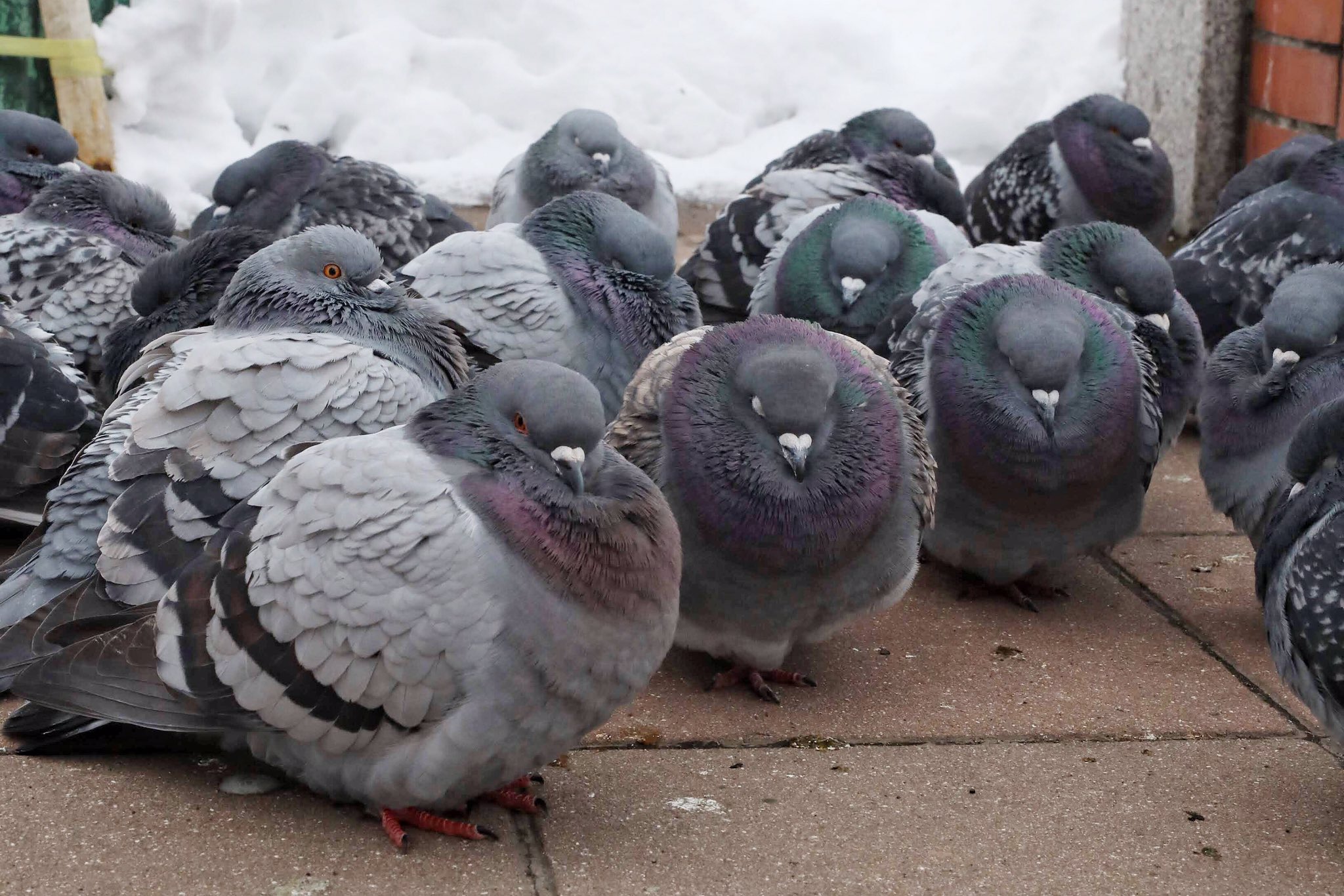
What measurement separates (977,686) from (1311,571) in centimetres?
116

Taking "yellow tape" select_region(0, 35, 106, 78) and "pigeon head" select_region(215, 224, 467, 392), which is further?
"yellow tape" select_region(0, 35, 106, 78)

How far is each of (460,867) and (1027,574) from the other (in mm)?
2787

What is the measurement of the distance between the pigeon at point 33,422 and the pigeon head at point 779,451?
6.91ft

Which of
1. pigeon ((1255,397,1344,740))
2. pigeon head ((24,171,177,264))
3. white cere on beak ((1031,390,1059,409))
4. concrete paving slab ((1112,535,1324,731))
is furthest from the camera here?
pigeon head ((24,171,177,264))

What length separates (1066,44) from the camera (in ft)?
36.0

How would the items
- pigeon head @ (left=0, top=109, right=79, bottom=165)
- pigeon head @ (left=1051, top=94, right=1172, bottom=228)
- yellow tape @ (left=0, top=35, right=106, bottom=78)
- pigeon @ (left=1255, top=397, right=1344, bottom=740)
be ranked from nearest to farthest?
pigeon @ (left=1255, top=397, right=1344, bottom=740), pigeon head @ (left=0, top=109, right=79, bottom=165), pigeon head @ (left=1051, top=94, right=1172, bottom=228), yellow tape @ (left=0, top=35, right=106, bottom=78)

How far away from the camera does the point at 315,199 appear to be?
680 centimetres

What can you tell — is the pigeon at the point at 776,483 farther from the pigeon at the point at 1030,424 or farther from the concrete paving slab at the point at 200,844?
the concrete paving slab at the point at 200,844

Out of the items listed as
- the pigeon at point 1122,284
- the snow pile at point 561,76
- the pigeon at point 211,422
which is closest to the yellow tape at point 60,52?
the snow pile at point 561,76

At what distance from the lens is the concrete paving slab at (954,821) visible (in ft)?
11.4

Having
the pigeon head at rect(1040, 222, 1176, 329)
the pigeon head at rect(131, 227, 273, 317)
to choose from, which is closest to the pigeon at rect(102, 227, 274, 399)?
the pigeon head at rect(131, 227, 273, 317)

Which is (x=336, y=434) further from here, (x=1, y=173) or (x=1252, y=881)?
(x=1, y=173)

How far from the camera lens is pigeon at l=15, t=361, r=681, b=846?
3.31m

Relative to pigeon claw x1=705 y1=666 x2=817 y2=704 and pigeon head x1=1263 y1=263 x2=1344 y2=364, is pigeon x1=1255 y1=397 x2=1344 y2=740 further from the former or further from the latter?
pigeon claw x1=705 y1=666 x2=817 y2=704
